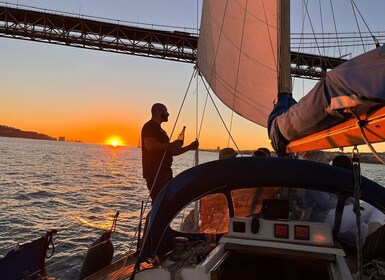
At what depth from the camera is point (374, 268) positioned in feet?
7.91

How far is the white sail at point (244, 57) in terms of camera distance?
21.2 feet

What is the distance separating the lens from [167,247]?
2941 mm

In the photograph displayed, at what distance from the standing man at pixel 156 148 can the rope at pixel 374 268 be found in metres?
2.38

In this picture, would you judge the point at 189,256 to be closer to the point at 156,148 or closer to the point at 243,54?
the point at 156,148

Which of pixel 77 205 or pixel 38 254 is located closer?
pixel 38 254

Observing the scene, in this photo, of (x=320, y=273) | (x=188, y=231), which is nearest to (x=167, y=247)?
(x=188, y=231)

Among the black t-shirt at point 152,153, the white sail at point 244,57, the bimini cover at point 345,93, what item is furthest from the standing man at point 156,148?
the white sail at point 244,57

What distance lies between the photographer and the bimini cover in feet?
4.99

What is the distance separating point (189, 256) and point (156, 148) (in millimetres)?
1747

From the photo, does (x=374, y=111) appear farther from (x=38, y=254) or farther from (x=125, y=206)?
(x=125, y=206)

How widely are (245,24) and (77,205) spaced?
1185 centimetres

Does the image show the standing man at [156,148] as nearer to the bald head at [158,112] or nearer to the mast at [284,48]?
the bald head at [158,112]

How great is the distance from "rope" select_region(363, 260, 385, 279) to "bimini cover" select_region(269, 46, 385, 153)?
3.27ft

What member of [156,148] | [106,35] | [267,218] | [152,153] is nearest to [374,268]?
[267,218]
